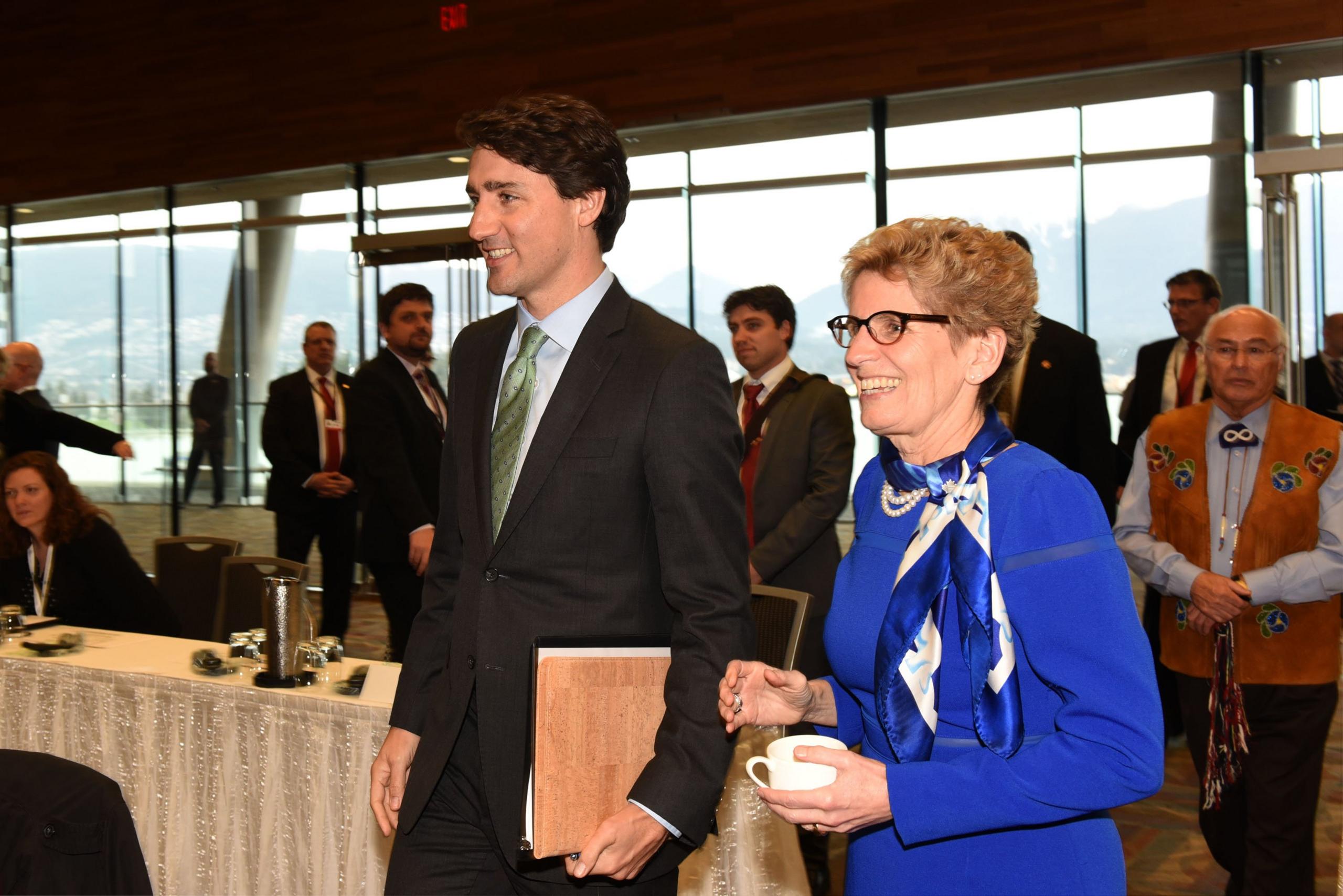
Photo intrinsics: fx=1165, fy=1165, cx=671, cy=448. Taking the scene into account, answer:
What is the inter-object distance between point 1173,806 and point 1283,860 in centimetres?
125

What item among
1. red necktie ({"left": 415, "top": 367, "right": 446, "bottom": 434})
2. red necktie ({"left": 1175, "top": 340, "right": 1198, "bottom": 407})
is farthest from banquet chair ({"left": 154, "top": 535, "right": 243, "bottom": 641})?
red necktie ({"left": 1175, "top": 340, "right": 1198, "bottom": 407})

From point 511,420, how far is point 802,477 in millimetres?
2886

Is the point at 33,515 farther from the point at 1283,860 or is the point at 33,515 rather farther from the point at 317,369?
the point at 1283,860

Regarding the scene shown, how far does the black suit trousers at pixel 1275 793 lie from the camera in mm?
3305

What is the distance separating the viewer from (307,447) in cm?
608

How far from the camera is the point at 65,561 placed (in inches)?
165

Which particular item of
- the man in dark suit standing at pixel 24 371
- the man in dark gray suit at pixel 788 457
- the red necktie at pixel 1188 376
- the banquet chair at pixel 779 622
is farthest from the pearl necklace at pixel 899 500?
the man in dark suit standing at pixel 24 371

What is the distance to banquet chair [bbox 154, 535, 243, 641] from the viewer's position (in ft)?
15.5

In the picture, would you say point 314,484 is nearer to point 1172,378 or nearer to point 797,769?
point 1172,378

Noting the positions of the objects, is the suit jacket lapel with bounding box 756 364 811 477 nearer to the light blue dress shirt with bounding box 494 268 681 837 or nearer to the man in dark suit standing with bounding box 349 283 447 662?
the man in dark suit standing with bounding box 349 283 447 662

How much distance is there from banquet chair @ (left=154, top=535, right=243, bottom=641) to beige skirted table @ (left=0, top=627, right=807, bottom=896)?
4.33 ft

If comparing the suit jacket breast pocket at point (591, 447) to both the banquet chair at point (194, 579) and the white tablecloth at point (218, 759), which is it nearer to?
→ the white tablecloth at point (218, 759)

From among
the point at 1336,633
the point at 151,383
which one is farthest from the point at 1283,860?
the point at 151,383

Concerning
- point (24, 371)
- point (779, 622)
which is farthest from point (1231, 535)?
point (24, 371)
